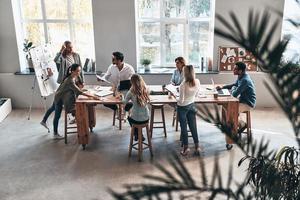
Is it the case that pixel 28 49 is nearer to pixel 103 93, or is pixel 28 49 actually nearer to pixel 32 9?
pixel 32 9

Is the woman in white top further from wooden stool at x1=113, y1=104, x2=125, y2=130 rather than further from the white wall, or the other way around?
the white wall

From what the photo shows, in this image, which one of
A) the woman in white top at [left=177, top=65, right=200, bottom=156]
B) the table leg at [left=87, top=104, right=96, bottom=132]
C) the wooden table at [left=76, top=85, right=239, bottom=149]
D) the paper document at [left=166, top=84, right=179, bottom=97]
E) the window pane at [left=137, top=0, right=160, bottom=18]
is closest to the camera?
the woman in white top at [left=177, top=65, right=200, bottom=156]

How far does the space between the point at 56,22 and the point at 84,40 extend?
25.6 inches

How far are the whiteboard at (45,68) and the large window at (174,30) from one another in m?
1.72

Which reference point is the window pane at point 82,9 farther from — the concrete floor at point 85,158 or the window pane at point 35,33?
the concrete floor at point 85,158

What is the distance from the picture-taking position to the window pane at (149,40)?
721cm

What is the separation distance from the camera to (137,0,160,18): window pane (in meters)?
7.08

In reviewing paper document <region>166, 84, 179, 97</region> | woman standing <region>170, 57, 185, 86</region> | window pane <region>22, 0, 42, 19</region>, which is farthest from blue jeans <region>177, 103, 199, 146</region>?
window pane <region>22, 0, 42, 19</region>

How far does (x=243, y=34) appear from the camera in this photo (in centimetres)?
116

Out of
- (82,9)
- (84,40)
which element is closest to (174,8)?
(82,9)

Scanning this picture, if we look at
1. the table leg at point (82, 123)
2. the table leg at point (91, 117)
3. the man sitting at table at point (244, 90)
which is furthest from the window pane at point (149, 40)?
the table leg at point (82, 123)

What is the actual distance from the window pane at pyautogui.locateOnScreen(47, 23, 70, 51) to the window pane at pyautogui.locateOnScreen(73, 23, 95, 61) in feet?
0.64

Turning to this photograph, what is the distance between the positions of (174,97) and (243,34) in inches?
164

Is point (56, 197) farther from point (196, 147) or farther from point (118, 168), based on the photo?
point (196, 147)
